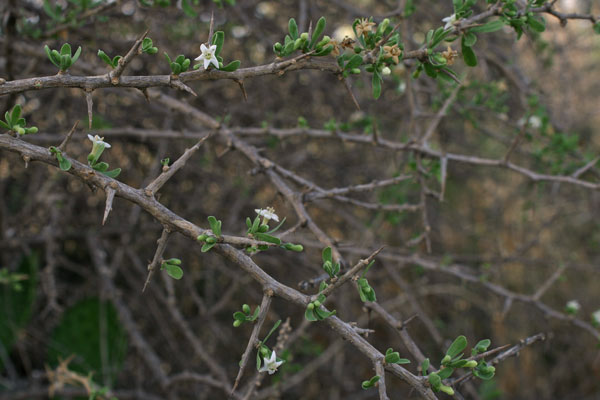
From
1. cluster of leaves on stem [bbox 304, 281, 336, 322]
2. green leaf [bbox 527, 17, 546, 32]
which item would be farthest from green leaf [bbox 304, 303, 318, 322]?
green leaf [bbox 527, 17, 546, 32]

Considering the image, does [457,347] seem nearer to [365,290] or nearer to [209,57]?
[365,290]

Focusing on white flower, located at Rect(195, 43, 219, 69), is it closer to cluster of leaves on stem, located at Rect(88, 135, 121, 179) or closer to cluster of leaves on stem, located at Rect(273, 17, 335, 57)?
cluster of leaves on stem, located at Rect(273, 17, 335, 57)

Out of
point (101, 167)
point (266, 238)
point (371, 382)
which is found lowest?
point (371, 382)

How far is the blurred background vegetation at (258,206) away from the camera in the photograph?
96.3 inches

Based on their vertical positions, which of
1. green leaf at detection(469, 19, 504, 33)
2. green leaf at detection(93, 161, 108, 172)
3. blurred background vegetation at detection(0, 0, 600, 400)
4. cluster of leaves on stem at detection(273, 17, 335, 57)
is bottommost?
blurred background vegetation at detection(0, 0, 600, 400)

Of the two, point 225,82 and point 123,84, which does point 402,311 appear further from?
point 123,84

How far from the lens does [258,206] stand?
3.28 meters

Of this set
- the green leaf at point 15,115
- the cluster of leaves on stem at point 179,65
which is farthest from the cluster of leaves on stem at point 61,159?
the cluster of leaves on stem at point 179,65

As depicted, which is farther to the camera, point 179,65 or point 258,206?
point 258,206

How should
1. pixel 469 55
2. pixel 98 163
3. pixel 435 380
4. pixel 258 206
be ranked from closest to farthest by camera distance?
pixel 435 380 → pixel 98 163 → pixel 469 55 → pixel 258 206

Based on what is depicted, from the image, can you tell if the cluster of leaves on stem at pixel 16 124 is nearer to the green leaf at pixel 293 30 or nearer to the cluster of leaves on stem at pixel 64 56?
the cluster of leaves on stem at pixel 64 56

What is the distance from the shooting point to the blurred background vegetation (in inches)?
96.3

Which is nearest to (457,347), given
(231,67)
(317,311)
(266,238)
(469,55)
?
(317,311)

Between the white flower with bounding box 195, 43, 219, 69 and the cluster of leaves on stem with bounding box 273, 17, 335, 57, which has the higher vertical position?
the cluster of leaves on stem with bounding box 273, 17, 335, 57
